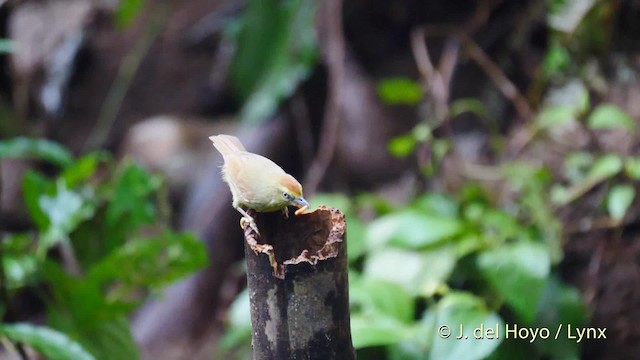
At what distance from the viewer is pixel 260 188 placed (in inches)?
56.4

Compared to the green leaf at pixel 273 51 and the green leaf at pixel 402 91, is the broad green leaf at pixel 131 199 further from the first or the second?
the green leaf at pixel 273 51

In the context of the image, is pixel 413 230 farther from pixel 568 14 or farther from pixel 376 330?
pixel 568 14

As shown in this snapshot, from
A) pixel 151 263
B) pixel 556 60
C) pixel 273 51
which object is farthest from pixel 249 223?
pixel 273 51

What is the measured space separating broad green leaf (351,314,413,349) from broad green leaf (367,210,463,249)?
15.4 inches

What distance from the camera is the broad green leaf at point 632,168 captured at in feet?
9.31

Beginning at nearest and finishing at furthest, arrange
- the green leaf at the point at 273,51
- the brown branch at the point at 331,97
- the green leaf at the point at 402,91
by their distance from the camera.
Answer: the green leaf at the point at 402,91 → the brown branch at the point at 331,97 → the green leaf at the point at 273,51

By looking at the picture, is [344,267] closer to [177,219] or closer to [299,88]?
[299,88]

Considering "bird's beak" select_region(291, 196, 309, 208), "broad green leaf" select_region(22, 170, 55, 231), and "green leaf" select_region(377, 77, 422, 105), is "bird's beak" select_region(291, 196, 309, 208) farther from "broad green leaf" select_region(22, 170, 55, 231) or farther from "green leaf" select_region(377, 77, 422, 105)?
"green leaf" select_region(377, 77, 422, 105)

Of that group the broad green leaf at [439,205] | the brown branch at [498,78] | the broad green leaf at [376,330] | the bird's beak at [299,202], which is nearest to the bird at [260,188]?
the bird's beak at [299,202]

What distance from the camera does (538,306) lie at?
257 centimetres

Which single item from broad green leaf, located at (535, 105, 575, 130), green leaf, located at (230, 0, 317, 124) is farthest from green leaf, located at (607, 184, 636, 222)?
green leaf, located at (230, 0, 317, 124)

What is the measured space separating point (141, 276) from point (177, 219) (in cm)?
237

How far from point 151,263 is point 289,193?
1362 mm

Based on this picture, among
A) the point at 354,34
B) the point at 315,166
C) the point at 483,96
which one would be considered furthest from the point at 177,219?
the point at 483,96
